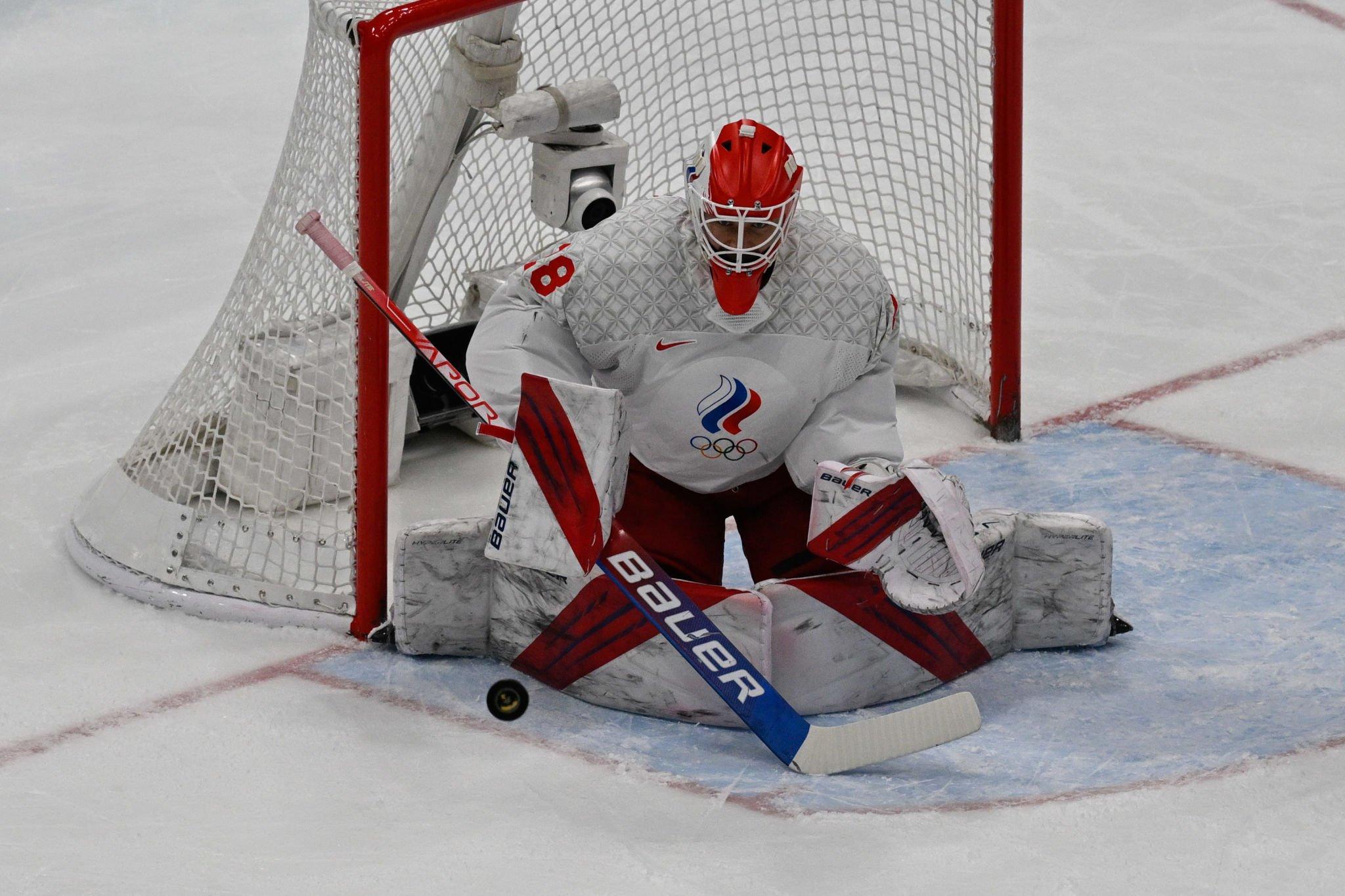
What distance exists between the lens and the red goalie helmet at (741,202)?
2770 mm

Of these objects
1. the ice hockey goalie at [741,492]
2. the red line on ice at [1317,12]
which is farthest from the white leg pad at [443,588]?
the red line on ice at [1317,12]

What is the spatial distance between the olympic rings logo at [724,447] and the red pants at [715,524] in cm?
15

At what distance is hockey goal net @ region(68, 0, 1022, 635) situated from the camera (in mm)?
3125

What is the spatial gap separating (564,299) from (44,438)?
1.71 meters

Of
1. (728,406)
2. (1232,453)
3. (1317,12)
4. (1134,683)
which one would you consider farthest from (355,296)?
(1317,12)

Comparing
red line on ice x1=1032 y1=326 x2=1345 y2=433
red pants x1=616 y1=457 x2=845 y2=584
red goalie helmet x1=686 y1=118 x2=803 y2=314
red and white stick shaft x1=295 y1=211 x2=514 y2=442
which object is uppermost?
→ red goalie helmet x1=686 y1=118 x2=803 y2=314

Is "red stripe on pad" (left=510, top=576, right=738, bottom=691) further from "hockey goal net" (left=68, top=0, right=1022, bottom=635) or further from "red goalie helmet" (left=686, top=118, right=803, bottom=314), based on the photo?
"red goalie helmet" (left=686, top=118, right=803, bottom=314)

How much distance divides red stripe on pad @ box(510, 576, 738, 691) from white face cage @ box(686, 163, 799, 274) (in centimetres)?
51

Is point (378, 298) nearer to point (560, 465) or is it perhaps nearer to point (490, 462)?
point (560, 465)

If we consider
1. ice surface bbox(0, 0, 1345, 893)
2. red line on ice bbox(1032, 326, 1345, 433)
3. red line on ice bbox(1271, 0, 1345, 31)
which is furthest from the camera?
red line on ice bbox(1271, 0, 1345, 31)

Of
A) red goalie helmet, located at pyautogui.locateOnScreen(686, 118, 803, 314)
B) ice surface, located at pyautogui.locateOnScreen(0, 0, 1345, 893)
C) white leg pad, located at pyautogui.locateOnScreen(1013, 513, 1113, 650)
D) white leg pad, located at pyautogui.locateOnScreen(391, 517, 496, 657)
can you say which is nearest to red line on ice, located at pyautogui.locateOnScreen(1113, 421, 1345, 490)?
ice surface, located at pyautogui.locateOnScreen(0, 0, 1345, 893)

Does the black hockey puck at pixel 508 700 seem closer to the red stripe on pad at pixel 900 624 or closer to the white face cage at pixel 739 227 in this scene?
the red stripe on pad at pixel 900 624

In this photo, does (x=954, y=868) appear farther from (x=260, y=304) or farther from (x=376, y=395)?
(x=260, y=304)

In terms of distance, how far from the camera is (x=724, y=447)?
3.04 metres
